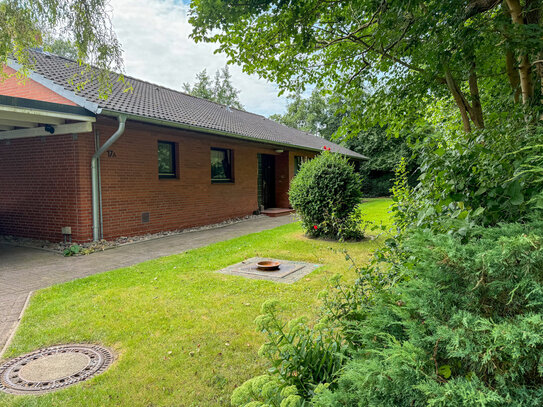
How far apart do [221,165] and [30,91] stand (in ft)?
19.6

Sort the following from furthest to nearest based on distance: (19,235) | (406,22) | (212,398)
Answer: (19,235) < (406,22) < (212,398)

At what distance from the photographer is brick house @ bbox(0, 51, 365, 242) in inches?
298

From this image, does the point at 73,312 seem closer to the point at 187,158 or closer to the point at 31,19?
the point at 31,19

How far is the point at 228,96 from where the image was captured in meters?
46.4

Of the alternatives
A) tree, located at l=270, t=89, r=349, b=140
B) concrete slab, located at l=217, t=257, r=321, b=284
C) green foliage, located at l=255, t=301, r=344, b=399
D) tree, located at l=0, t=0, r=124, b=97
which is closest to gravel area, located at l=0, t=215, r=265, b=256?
concrete slab, located at l=217, t=257, r=321, b=284

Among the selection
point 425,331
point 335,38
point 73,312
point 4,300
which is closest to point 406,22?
point 335,38

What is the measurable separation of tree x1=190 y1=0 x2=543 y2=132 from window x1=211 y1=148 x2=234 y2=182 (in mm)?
7669

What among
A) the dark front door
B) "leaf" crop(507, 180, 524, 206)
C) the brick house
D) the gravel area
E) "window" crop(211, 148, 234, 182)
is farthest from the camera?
the dark front door

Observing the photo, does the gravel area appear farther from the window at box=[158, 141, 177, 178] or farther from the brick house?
the window at box=[158, 141, 177, 178]

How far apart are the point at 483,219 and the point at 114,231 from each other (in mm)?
8281

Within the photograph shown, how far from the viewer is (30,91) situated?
8.65 metres

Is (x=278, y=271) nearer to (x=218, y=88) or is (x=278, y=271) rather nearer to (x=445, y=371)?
(x=445, y=371)

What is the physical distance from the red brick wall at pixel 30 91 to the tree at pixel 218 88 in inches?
1408

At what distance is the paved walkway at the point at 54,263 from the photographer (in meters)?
4.39
